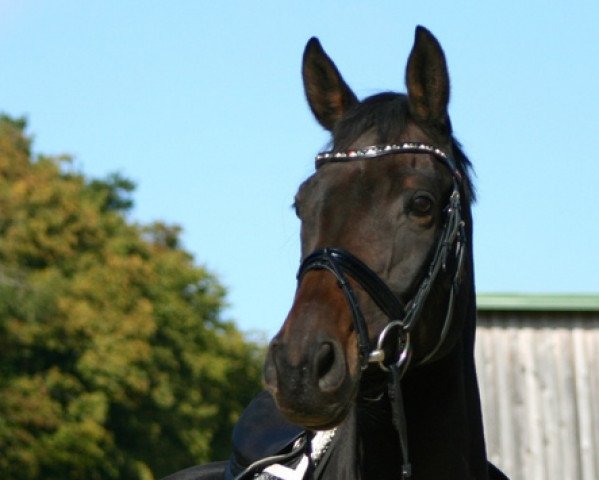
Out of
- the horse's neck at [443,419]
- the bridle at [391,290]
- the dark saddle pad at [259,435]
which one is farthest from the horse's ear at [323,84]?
the dark saddle pad at [259,435]

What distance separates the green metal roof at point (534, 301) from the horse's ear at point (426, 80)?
942 centimetres

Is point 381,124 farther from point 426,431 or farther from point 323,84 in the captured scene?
point 426,431

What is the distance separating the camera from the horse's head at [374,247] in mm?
4488

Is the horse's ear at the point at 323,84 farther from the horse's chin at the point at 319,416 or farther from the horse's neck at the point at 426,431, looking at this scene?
the horse's chin at the point at 319,416

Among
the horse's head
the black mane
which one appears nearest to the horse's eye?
the horse's head

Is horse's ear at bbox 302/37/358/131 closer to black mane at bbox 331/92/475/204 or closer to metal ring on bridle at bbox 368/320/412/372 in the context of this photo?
black mane at bbox 331/92/475/204

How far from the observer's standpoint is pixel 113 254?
49.4 meters

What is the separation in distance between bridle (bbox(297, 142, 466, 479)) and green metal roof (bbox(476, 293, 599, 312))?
9585 mm

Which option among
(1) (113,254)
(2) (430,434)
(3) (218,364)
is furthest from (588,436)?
(3) (218,364)

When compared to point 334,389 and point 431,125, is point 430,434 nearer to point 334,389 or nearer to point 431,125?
point 334,389

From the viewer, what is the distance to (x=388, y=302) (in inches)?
187

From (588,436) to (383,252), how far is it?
32.7 ft

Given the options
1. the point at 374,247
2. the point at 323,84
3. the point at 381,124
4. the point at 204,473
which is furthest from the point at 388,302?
the point at 204,473

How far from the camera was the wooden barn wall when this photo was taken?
1427cm
